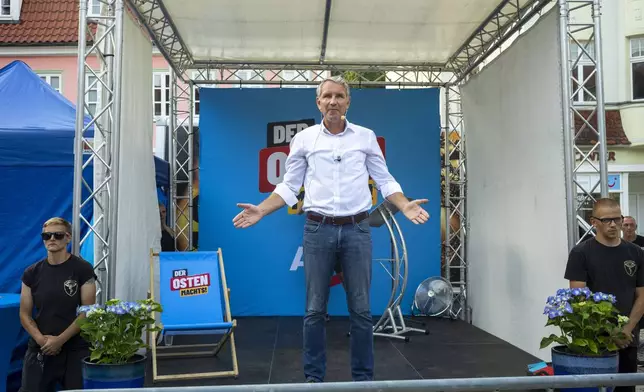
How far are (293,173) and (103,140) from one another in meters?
1.94

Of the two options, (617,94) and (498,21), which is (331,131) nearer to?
(498,21)

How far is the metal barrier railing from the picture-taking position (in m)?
1.48

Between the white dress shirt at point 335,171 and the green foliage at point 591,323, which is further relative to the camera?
the green foliage at point 591,323

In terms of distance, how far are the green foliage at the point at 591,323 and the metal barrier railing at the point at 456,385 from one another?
5.04 feet

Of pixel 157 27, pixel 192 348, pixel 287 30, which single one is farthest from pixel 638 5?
pixel 192 348

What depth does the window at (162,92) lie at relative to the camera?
45.5 feet

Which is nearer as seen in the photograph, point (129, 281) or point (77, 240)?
point (77, 240)

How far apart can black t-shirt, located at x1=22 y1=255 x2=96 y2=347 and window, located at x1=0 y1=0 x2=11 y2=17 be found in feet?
45.0

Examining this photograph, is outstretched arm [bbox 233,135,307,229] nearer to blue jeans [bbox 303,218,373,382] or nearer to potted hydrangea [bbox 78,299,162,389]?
blue jeans [bbox 303,218,373,382]

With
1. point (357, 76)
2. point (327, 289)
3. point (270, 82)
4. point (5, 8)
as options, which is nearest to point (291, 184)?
point (327, 289)

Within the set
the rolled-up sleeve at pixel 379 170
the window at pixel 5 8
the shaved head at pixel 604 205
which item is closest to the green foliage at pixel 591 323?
the shaved head at pixel 604 205

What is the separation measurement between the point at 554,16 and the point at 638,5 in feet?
38.3

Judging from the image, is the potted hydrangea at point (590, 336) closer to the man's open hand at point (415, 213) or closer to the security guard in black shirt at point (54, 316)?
the man's open hand at point (415, 213)

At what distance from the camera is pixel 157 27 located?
19.8 ft
